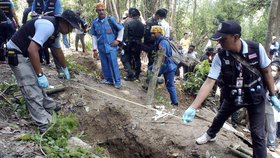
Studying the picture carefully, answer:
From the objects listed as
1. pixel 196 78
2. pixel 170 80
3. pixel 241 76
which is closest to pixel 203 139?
pixel 241 76

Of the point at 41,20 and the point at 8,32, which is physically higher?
the point at 41,20

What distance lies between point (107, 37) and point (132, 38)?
1192mm

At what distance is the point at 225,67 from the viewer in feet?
13.8

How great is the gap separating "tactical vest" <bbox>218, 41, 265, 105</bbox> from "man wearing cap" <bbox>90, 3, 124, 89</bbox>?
3778 millimetres

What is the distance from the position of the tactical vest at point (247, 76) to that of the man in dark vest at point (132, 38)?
4.47 meters

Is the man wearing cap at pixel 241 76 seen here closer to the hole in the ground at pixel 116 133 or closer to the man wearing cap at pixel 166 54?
the hole in the ground at pixel 116 133

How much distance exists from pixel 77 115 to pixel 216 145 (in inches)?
106

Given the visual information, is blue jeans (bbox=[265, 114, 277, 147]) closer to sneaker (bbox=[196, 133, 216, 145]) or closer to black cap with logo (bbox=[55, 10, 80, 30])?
sneaker (bbox=[196, 133, 216, 145])

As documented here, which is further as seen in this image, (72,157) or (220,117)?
(220,117)

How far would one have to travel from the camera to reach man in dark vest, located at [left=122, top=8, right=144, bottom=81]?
8391mm

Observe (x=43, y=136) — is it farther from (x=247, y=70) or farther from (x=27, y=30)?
(x=247, y=70)

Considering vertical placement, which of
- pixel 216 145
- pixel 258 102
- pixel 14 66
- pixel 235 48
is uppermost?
pixel 235 48

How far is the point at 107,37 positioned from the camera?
7.47 metres

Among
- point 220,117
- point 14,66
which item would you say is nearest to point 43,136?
point 14,66
